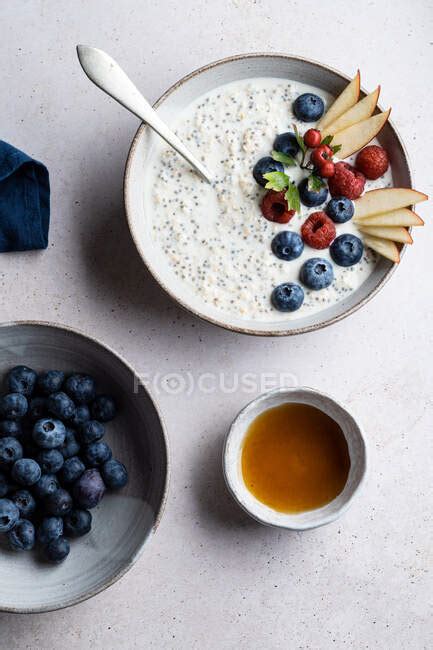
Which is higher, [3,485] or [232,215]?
[232,215]

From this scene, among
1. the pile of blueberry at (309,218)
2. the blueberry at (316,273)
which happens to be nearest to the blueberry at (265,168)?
the pile of blueberry at (309,218)

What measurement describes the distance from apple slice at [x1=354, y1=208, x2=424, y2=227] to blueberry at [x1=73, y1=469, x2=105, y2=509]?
2.68 ft

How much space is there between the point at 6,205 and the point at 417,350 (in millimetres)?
1040

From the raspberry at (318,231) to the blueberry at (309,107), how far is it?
223 mm

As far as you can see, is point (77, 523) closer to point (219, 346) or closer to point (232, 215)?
point (219, 346)

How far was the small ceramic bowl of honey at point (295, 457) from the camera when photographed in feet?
5.35

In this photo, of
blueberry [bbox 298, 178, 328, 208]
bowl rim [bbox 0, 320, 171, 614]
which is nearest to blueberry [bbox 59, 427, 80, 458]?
bowl rim [bbox 0, 320, 171, 614]

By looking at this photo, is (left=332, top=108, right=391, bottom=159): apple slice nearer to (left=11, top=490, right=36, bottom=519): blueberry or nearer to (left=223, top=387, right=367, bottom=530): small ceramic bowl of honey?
(left=223, top=387, right=367, bottom=530): small ceramic bowl of honey

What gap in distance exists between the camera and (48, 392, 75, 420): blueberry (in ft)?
5.14

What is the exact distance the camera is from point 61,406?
157 cm

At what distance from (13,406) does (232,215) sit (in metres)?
0.64

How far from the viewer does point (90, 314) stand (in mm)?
1721

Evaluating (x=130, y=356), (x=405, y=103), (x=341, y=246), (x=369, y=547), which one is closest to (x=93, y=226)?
(x=130, y=356)

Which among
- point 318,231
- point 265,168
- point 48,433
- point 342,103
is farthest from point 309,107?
point 48,433
